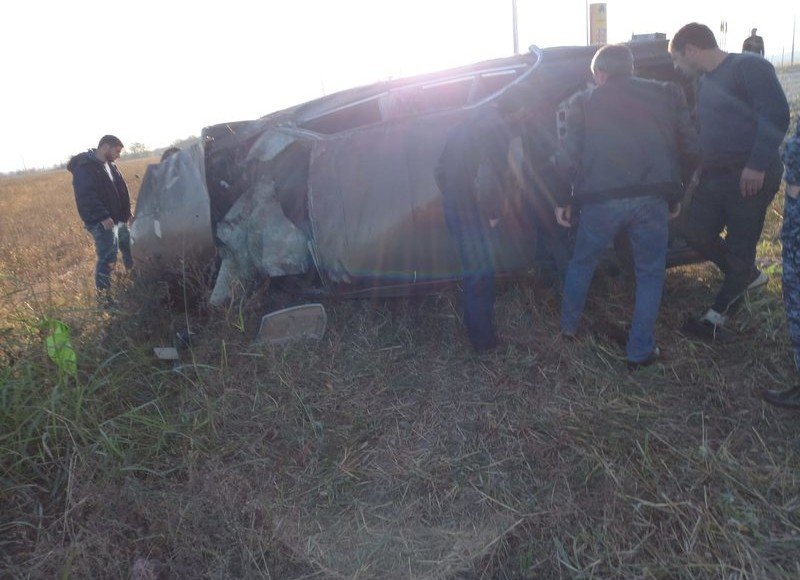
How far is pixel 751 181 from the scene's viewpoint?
2771 mm

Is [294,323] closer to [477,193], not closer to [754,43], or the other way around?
[477,193]

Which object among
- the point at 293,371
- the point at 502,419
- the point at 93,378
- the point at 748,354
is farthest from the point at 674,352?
the point at 93,378

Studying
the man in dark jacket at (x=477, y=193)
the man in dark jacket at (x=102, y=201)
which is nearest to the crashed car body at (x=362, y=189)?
the man in dark jacket at (x=477, y=193)

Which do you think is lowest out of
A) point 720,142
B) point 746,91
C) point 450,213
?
point 450,213

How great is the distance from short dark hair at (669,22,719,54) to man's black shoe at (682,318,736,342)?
1.40 m

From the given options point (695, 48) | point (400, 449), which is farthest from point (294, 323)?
point (695, 48)

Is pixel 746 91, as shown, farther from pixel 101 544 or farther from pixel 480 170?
pixel 101 544

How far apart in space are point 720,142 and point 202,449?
2.94 metres

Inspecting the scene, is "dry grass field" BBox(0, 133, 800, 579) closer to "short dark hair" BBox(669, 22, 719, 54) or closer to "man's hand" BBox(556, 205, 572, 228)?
"man's hand" BBox(556, 205, 572, 228)

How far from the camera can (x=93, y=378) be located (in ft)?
9.73

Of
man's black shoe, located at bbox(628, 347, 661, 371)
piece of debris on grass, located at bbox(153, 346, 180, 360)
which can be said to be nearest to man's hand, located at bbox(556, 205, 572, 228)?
man's black shoe, located at bbox(628, 347, 661, 371)

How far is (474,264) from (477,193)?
39 centimetres

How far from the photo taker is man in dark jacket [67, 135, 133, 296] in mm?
4946

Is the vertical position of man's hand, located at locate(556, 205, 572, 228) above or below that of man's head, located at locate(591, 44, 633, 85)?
below
